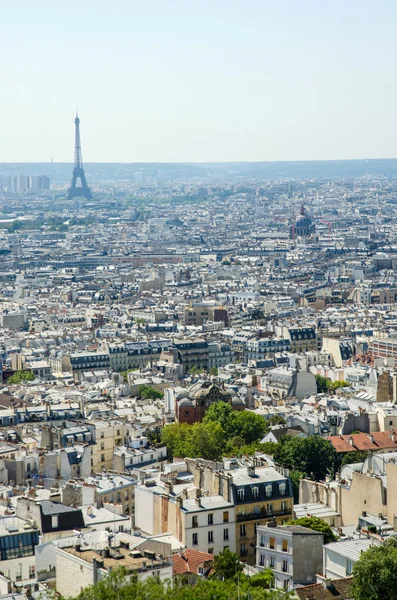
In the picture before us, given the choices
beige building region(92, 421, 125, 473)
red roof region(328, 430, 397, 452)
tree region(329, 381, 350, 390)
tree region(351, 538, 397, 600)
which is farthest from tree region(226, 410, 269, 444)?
tree region(351, 538, 397, 600)

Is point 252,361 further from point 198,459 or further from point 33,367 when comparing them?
point 198,459

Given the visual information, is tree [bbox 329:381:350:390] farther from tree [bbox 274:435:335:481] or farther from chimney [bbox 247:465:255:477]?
chimney [bbox 247:465:255:477]

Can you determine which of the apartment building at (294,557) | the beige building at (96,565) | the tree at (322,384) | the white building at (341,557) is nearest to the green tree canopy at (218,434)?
the tree at (322,384)

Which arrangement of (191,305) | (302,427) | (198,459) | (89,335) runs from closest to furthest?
(198,459) → (302,427) → (89,335) → (191,305)

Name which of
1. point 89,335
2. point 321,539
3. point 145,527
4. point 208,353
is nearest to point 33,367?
point 208,353

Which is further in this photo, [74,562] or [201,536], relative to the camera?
[201,536]

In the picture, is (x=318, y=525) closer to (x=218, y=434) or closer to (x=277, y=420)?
(x=218, y=434)

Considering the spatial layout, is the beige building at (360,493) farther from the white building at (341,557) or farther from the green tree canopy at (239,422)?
the green tree canopy at (239,422)
